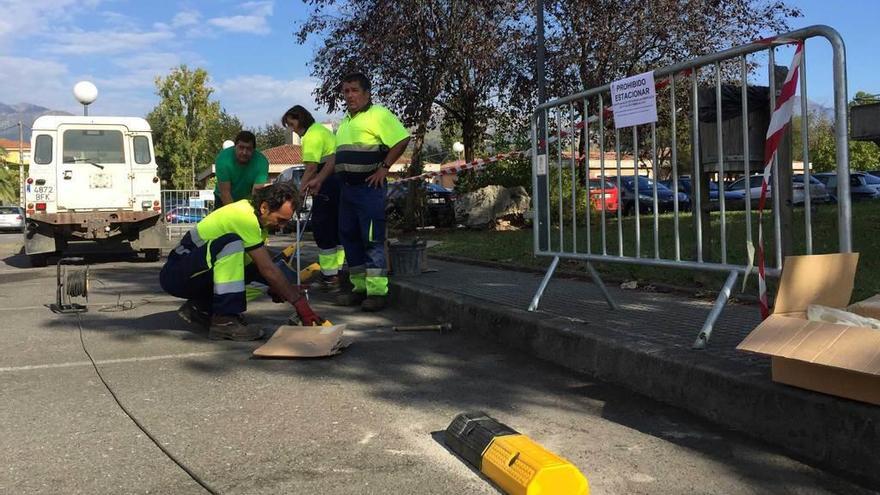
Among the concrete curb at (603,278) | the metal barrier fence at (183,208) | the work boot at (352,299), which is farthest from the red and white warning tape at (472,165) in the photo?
the work boot at (352,299)

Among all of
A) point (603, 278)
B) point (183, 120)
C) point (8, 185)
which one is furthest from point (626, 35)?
point (8, 185)

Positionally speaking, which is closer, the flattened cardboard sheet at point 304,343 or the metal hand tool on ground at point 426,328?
the flattened cardboard sheet at point 304,343

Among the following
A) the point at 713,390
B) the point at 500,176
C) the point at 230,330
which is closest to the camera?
the point at 713,390

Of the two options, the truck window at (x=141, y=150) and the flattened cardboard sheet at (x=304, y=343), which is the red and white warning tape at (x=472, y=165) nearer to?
the truck window at (x=141, y=150)

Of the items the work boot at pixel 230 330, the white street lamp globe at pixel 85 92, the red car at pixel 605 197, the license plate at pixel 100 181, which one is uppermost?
the white street lamp globe at pixel 85 92

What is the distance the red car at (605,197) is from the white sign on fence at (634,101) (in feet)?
1.83

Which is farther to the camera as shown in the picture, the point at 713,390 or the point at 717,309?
the point at 717,309

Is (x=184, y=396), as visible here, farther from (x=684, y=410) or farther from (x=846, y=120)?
(x=846, y=120)

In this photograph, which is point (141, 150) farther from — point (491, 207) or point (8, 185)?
point (8, 185)

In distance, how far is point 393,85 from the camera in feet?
54.0

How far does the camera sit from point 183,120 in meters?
41.0

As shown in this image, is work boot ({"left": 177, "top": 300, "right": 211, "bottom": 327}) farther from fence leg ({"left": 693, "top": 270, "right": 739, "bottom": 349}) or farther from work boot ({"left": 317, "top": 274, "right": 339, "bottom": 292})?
fence leg ({"left": 693, "top": 270, "right": 739, "bottom": 349})

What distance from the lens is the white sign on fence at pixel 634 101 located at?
13.9 feet

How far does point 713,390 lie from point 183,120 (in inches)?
1640
